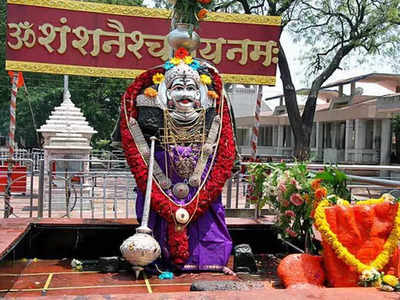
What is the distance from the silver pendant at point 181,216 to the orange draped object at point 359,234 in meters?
1.22

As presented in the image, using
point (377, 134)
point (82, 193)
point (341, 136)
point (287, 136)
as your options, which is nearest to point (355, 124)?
point (377, 134)

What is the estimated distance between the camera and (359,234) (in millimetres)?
2559

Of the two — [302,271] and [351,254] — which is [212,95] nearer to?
[302,271]

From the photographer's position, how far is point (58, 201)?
8578mm

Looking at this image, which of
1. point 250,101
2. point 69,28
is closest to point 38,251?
point 69,28

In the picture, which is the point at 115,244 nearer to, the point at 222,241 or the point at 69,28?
the point at 222,241

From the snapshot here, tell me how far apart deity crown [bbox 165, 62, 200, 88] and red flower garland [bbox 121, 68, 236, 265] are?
113mm

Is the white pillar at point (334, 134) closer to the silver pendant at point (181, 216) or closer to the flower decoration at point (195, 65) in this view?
the flower decoration at point (195, 65)

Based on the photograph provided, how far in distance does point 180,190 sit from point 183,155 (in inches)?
10.8

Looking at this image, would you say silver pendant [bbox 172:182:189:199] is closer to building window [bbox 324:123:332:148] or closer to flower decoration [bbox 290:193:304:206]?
flower decoration [bbox 290:193:304:206]

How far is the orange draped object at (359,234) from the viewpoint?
251 centimetres

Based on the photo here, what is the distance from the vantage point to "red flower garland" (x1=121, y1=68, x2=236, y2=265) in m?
3.55

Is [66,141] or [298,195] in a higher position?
[66,141]

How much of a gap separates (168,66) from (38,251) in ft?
5.84
